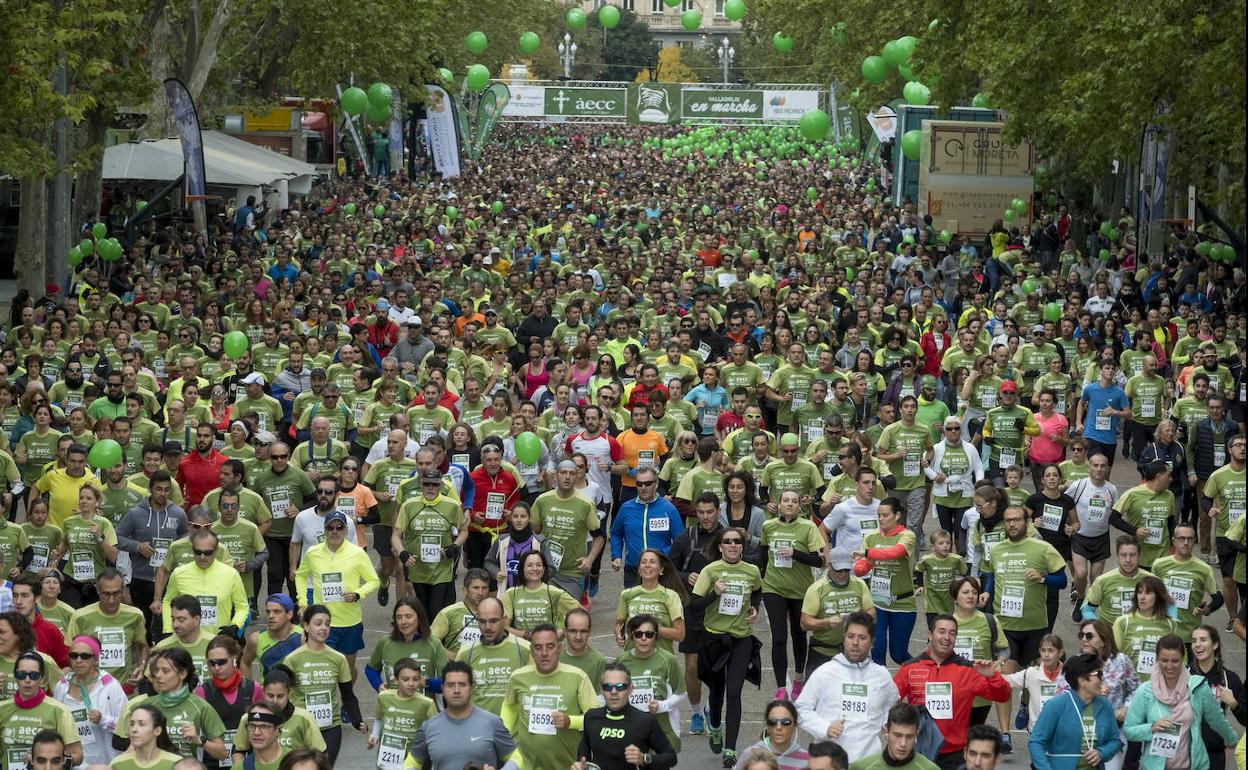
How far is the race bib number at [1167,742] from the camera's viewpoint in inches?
382

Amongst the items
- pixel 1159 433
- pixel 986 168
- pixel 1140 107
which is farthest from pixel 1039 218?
pixel 1159 433

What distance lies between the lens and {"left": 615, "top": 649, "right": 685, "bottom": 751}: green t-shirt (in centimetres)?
1002

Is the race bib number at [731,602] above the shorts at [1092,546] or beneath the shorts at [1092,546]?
above

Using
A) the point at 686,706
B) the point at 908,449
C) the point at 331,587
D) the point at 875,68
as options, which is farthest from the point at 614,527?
the point at 875,68

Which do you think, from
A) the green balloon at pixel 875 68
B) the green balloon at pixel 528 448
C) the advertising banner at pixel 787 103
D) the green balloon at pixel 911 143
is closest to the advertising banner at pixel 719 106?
the advertising banner at pixel 787 103

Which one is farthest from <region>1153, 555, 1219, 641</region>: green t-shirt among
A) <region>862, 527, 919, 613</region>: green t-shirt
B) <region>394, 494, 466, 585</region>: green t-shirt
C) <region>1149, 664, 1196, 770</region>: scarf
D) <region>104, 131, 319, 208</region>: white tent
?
<region>104, 131, 319, 208</region>: white tent

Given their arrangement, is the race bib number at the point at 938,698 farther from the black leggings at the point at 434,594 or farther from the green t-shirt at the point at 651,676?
the black leggings at the point at 434,594

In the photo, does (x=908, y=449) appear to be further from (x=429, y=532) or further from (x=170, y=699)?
(x=170, y=699)

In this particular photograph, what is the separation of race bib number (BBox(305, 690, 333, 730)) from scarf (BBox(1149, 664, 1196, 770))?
3902 millimetres

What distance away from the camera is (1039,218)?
37.7 metres

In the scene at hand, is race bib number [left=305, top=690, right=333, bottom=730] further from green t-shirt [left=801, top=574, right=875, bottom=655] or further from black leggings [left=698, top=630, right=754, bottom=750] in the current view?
green t-shirt [left=801, top=574, right=875, bottom=655]

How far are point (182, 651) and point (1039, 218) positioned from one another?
98.0ft

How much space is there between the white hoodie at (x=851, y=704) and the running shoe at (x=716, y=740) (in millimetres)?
1837

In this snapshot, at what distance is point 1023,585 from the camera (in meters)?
11.8
